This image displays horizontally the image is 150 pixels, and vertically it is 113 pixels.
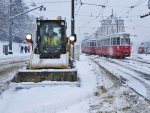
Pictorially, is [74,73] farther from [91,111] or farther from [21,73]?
[91,111]

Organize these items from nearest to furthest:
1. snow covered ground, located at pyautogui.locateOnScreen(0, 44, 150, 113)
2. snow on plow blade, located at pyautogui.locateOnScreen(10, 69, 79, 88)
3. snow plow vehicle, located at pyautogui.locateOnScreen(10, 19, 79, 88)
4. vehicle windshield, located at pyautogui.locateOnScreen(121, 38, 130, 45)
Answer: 1. snow covered ground, located at pyautogui.locateOnScreen(0, 44, 150, 113)
2. snow on plow blade, located at pyautogui.locateOnScreen(10, 69, 79, 88)
3. snow plow vehicle, located at pyautogui.locateOnScreen(10, 19, 79, 88)
4. vehicle windshield, located at pyautogui.locateOnScreen(121, 38, 130, 45)

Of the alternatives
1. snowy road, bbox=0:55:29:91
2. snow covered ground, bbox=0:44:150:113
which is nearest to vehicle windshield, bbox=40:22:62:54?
snowy road, bbox=0:55:29:91

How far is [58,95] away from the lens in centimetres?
662

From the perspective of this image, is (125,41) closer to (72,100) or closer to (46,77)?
(46,77)

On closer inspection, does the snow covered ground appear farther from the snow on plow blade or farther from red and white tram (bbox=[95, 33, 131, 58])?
red and white tram (bbox=[95, 33, 131, 58])

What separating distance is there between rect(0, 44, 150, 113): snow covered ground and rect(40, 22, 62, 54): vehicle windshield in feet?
6.75

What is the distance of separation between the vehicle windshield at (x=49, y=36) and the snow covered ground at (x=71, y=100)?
2056 mm

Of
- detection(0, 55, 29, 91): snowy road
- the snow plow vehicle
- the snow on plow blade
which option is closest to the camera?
the snow on plow blade

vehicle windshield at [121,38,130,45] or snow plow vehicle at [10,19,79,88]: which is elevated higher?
vehicle windshield at [121,38,130,45]

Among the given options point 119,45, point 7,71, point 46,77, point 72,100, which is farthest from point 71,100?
point 119,45

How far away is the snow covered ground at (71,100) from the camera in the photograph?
5398 mm

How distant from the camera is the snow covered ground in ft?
17.7

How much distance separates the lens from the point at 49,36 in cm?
904

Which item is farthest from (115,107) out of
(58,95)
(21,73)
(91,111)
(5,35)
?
(5,35)
